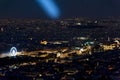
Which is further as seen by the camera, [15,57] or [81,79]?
[15,57]

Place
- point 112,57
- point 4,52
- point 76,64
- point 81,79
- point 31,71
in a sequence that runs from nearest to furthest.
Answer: point 81,79
point 31,71
point 76,64
point 112,57
point 4,52

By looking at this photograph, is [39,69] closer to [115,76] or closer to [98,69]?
[98,69]

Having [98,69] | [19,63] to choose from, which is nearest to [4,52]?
[19,63]

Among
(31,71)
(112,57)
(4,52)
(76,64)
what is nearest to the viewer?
(31,71)

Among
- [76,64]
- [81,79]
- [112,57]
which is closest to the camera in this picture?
[81,79]

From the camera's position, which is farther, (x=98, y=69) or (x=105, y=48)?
(x=105, y=48)

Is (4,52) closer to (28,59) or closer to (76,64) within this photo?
(28,59)

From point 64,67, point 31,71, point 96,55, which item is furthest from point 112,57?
point 31,71

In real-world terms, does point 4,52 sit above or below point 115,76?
above
